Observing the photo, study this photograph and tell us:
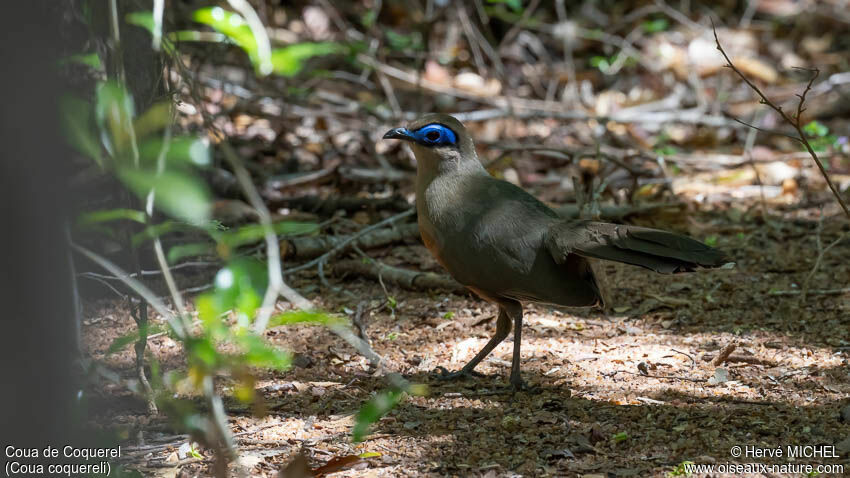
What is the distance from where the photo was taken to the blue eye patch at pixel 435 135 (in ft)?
15.2

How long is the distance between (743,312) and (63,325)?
397 centimetres

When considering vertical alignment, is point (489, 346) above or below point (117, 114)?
below

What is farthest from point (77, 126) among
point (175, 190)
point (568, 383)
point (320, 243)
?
point (320, 243)

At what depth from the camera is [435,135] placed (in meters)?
4.62

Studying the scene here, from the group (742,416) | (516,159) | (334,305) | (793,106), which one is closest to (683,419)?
(742,416)

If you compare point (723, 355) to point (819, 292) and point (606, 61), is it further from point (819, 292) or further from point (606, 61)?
point (606, 61)

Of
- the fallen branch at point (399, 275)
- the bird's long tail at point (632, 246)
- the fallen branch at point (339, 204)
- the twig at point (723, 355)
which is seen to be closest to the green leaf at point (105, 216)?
the bird's long tail at point (632, 246)

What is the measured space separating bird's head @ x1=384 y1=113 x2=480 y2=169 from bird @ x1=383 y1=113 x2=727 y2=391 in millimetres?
113

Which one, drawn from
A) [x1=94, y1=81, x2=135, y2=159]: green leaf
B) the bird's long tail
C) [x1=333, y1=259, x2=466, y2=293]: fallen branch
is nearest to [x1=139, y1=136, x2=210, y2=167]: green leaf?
[x1=94, y1=81, x2=135, y2=159]: green leaf

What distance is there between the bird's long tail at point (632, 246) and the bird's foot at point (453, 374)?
79 cm

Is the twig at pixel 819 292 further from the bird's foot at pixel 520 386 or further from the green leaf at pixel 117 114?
the green leaf at pixel 117 114

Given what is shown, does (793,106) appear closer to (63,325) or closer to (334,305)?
(334,305)

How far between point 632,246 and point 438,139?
1297 millimetres

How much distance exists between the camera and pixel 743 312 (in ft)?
16.6
